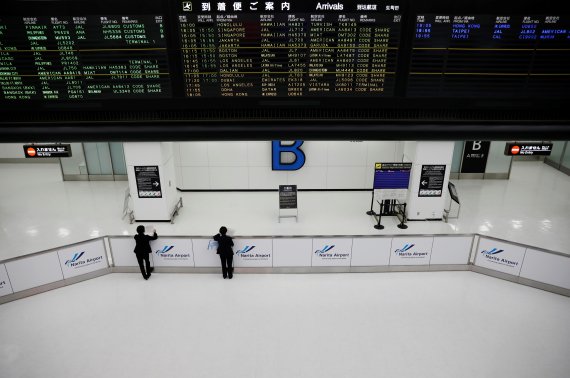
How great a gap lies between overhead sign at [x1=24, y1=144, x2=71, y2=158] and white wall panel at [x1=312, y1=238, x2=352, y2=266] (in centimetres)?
633

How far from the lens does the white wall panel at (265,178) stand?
1260cm

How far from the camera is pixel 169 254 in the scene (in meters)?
7.92

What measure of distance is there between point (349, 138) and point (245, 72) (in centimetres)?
158

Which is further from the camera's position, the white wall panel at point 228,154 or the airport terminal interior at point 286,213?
the white wall panel at point 228,154

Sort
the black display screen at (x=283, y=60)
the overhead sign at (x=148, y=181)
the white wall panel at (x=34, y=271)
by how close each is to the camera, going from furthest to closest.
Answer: the overhead sign at (x=148, y=181)
the white wall panel at (x=34, y=271)
the black display screen at (x=283, y=60)

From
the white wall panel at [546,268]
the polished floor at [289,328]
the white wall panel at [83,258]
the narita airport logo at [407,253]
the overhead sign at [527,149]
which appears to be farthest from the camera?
the overhead sign at [527,149]

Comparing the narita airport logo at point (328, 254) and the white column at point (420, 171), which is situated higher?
the white column at point (420, 171)

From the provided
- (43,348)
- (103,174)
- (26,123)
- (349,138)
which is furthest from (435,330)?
(103,174)

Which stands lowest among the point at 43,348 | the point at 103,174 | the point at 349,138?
the point at 43,348

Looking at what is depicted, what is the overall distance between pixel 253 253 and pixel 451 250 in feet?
13.8

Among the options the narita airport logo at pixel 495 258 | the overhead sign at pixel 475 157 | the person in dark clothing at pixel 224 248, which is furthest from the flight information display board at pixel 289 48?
the overhead sign at pixel 475 157

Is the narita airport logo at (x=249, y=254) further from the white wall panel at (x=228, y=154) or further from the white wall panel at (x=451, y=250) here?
the white wall panel at (x=228, y=154)

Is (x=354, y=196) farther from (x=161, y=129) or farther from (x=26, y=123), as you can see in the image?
(x=26, y=123)

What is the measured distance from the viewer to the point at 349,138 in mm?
4918
